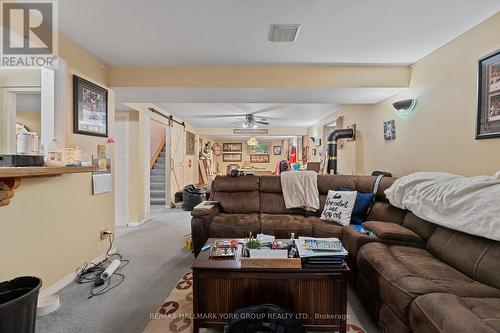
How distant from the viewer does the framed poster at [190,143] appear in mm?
7262

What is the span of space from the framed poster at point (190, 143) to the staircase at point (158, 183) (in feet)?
2.50

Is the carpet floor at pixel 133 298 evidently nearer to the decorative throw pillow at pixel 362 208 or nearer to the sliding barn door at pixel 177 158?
the decorative throw pillow at pixel 362 208

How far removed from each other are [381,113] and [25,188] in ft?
13.6

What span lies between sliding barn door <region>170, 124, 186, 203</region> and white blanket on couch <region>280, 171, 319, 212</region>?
354 cm

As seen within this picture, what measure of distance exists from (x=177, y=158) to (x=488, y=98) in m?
5.83

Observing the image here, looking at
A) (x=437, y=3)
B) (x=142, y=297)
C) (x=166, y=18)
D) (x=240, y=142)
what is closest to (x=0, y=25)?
(x=166, y=18)

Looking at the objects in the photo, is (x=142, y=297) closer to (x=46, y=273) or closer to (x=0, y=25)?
(x=46, y=273)

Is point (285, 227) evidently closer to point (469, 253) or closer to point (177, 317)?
point (177, 317)

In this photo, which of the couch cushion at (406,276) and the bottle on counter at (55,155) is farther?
the bottle on counter at (55,155)

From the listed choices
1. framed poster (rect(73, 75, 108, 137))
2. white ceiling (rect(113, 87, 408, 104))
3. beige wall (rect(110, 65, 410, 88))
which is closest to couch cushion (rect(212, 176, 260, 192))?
white ceiling (rect(113, 87, 408, 104))

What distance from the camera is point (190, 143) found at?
24.9ft

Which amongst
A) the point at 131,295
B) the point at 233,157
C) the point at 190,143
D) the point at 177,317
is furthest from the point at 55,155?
the point at 233,157

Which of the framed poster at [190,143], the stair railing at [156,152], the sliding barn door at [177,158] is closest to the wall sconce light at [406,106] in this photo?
the sliding barn door at [177,158]

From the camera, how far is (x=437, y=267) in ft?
5.29
